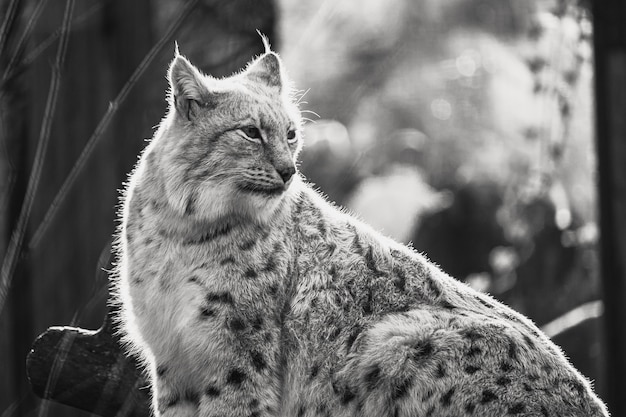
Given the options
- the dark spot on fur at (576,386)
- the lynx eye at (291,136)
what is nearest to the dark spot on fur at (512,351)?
the dark spot on fur at (576,386)

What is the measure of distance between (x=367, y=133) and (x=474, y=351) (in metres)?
12.3

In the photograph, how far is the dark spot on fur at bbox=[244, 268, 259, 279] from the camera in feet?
14.2

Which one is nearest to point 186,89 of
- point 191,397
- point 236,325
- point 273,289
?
point 273,289

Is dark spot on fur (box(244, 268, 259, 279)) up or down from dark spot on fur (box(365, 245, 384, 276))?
down

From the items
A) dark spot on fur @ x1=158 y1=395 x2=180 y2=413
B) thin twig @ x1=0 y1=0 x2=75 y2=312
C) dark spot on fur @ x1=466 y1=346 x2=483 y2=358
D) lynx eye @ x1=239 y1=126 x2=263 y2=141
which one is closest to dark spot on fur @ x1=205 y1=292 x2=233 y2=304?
dark spot on fur @ x1=158 y1=395 x2=180 y2=413

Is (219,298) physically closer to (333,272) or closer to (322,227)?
(333,272)

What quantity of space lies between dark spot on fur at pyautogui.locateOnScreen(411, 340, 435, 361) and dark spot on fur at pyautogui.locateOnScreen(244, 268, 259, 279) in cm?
77

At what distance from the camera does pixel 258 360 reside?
4145mm

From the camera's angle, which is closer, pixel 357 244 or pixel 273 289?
pixel 273 289

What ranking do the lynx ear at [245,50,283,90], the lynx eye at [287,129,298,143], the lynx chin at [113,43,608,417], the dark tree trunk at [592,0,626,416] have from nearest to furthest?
the lynx chin at [113,43,608,417] < the lynx eye at [287,129,298,143] < the lynx ear at [245,50,283,90] < the dark tree trunk at [592,0,626,416]

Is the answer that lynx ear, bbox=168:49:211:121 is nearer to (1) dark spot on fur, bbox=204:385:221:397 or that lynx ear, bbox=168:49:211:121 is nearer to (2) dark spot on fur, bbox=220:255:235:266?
(2) dark spot on fur, bbox=220:255:235:266

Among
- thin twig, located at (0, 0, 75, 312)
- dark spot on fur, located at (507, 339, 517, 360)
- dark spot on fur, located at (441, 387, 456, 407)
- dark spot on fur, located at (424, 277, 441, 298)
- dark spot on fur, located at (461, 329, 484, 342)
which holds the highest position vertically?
thin twig, located at (0, 0, 75, 312)

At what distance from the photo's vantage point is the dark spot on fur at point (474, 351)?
13.5 ft

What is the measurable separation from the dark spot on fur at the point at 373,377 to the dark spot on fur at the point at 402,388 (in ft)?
0.29
